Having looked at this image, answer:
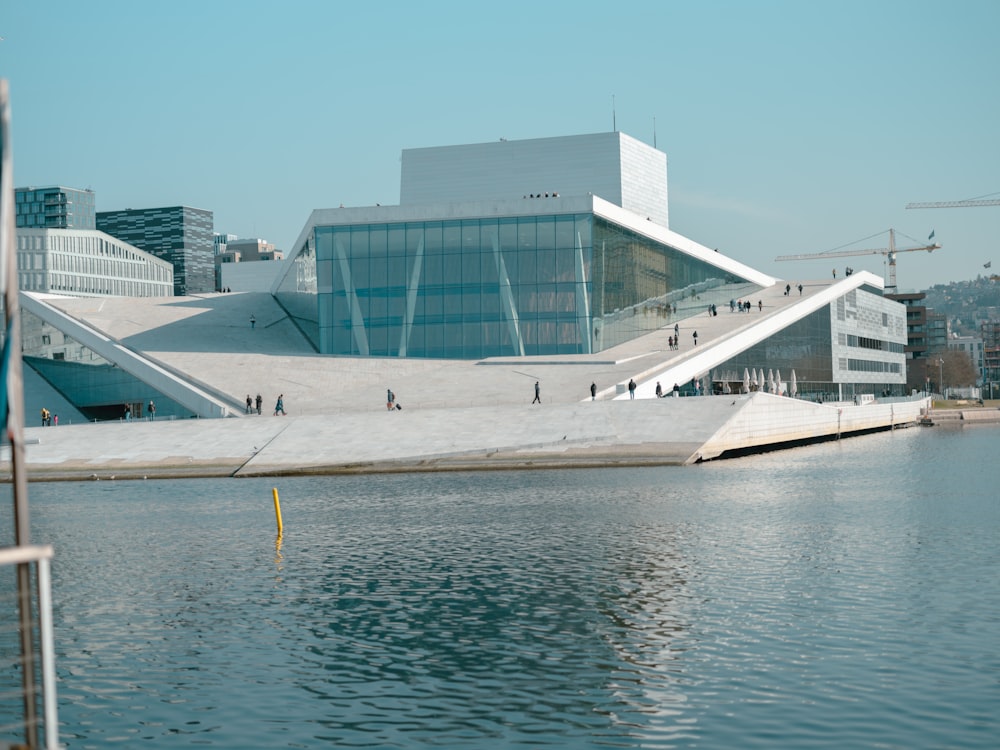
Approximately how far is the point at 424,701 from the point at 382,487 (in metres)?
23.1

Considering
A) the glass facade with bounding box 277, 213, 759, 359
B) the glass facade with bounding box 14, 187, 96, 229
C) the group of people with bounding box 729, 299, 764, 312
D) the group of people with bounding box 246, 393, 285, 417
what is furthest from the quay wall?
the glass facade with bounding box 14, 187, 96, 229

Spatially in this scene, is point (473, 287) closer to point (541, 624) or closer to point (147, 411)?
point (147, 411)

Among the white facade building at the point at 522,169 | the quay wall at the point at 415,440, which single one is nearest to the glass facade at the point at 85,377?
the quay wall at the point at 415,440

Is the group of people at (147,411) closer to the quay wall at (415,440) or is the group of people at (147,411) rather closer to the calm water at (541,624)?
the quay wall at (415,440)

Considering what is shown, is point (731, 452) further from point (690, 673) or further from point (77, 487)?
point (690, 673)

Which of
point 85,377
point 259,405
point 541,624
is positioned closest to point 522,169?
point 85,377

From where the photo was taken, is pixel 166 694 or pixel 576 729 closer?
pixel 576 729

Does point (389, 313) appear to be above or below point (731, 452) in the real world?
above

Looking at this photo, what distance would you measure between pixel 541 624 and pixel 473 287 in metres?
44.1

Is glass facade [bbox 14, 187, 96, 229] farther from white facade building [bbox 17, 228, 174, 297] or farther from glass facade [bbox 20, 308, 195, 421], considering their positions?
glass facade [bbox 20, 308, 195, 421]

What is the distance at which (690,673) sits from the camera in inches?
474

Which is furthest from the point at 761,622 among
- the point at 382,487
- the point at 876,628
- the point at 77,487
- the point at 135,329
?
the point at 135,329

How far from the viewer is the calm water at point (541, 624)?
415 inches

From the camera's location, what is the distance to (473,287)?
190 feet
